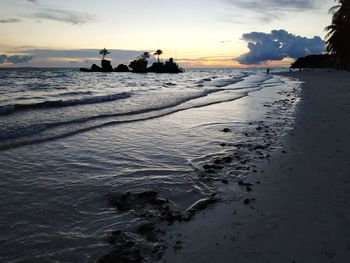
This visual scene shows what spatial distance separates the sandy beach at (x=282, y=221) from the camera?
3.80 m

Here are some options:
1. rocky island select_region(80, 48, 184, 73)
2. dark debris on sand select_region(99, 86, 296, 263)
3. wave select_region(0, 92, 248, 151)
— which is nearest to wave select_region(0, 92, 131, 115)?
wave select_region(0, 92, 248, 151)

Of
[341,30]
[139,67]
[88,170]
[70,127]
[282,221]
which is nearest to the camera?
[282,221]

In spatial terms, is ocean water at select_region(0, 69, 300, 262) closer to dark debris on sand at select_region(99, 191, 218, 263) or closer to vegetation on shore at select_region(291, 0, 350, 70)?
dark debris on sand at select_region(99, 191, 218, 263)

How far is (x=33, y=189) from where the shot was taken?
5.93 meters

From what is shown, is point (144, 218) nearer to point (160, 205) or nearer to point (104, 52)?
point (160, 205)

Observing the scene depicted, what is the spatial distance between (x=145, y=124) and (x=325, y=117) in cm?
764

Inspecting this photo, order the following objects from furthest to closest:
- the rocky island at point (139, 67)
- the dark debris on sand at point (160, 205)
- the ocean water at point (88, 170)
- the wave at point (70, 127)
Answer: the rocky island at point (139, 67)
the wave at point (70, 127)
the ocean water at point (88, 170)
the dark debris on sand at point (160, 205)

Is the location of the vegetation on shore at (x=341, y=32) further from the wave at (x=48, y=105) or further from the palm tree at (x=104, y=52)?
the palm tree at (x=104, y=52)

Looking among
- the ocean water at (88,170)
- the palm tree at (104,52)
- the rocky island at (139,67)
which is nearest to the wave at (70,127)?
the ocean water at (88,170)

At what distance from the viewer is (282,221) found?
4566 millimetres

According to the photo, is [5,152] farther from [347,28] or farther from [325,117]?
[347,28]

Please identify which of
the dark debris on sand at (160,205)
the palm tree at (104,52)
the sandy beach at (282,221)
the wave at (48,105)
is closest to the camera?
the sandy beach at (282,221)

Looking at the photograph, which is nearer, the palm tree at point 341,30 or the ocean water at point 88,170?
the ocean water at point 88,170

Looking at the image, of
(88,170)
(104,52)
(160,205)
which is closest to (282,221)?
(160,205)
